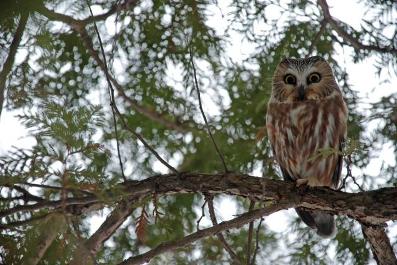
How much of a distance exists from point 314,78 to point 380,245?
5.33ft

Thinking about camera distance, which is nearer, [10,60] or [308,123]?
[10,60]

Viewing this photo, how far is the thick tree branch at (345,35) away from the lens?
13.2ft

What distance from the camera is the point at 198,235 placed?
2.95 metres

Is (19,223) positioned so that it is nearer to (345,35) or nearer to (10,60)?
(10,60)

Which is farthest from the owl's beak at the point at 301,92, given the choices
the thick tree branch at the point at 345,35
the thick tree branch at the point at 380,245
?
the thick tree branch at the point at 380,245

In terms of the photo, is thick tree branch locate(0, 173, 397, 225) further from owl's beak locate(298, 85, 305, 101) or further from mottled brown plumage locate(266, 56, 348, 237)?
owl's beak locate(298, 85, 305, 101)

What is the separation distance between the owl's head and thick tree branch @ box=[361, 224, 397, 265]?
4.66 ft

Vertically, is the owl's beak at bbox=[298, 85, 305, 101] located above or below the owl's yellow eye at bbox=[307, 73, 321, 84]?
below

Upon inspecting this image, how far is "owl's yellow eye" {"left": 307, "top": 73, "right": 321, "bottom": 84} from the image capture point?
451 centimetres

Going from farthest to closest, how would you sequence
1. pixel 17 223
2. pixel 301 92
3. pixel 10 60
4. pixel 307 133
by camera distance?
pixel 301 92 → pixel 307 133 → pixel 17 223 → pixel 10 60

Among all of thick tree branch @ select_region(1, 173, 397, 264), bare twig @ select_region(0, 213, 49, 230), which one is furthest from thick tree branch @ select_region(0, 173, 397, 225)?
bare twig @ select_region(0, 213, 49, 230)

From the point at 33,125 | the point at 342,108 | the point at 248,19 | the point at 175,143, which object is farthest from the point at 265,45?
the point at 33,125

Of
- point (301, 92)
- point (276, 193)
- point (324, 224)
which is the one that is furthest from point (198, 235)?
point (301, 92)

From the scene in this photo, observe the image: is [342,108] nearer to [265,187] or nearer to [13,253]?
[265,187]
